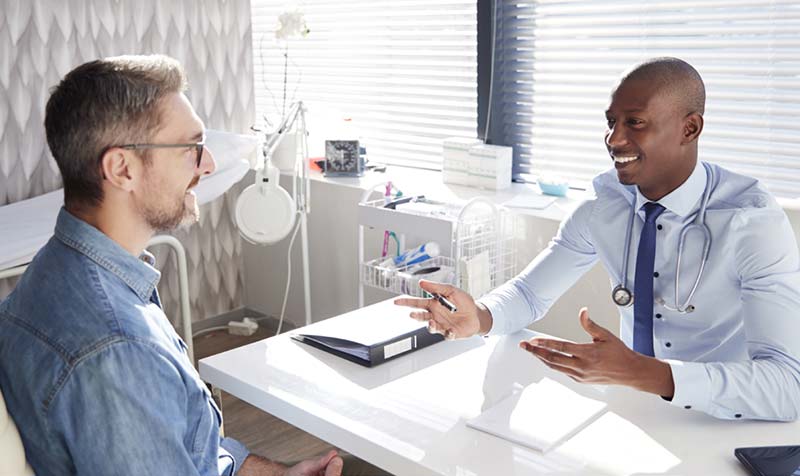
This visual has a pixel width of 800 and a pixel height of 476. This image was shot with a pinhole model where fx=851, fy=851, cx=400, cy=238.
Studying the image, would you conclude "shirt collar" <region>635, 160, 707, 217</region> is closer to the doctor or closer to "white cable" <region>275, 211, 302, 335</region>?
the doctor

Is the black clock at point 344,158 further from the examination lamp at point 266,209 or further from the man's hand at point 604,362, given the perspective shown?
the man's hand at point 604,362

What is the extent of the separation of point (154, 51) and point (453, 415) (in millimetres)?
2756

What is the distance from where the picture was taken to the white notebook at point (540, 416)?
145cm

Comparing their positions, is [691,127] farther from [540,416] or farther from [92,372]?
[92,372]

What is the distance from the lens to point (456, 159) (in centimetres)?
338

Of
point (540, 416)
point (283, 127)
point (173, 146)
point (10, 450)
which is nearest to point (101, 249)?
point (173, 146)

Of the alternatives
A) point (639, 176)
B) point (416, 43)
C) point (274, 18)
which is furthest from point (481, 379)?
point (274, 18)

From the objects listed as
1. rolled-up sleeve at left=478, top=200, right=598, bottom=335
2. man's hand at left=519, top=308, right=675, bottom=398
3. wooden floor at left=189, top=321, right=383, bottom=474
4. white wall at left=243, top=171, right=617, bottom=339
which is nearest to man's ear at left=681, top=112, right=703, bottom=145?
rolled-up sleeve at left=478, top=200, right=598, bottom=335

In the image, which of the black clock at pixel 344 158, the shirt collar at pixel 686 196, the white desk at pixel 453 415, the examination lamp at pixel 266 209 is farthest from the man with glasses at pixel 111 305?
the black clock at pixel 344 158

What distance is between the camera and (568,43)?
3.11 m

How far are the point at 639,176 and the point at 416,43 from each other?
2.03 m

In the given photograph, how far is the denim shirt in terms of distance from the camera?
115 centimetres

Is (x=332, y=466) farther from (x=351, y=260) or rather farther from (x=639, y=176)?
(x=351, y=260)

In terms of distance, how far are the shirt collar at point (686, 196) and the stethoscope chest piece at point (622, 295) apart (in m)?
0.20
